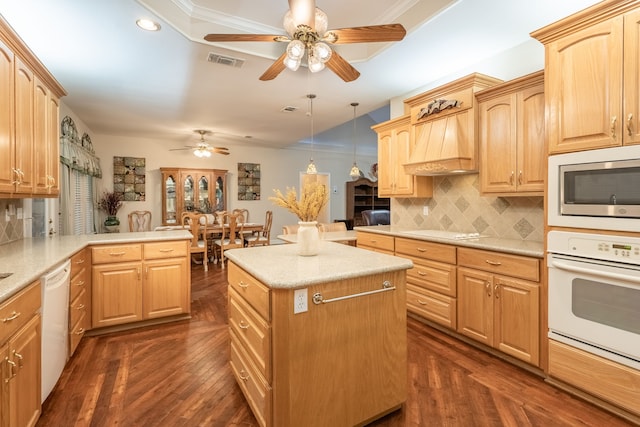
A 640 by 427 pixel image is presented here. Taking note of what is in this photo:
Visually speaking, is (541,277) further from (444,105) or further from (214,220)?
(214,220)

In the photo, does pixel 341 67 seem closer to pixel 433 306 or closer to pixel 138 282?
pixel 433 306

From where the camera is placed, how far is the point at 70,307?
2.38m

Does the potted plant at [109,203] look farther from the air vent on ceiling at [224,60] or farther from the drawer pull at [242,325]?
the drawer pull at [242,325]

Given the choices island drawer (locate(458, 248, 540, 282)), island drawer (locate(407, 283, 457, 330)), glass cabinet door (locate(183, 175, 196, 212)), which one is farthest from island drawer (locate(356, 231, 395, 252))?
glass cabinet door (locate(183, 175, 196, 212))

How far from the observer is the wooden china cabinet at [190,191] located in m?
6.78

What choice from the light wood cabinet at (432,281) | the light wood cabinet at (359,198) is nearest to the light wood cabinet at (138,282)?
the light wood cabinet at (432,281)

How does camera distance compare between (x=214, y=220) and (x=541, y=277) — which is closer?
(x=541, y=277)

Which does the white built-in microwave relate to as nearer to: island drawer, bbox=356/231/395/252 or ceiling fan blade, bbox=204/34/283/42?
island drawer, bbox=356/231/395/252

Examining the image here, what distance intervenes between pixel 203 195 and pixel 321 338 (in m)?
6.16

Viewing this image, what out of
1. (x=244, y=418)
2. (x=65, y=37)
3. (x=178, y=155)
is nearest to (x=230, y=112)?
(x=65, y=37)

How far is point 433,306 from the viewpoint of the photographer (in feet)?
9.96

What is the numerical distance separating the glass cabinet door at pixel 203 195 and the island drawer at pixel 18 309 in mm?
5402

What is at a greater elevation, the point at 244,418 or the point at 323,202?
the point at 323,202

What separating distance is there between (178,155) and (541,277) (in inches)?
275
